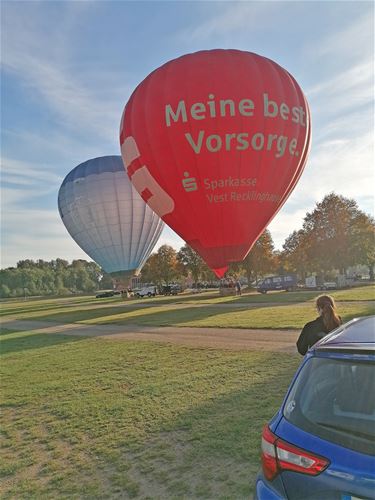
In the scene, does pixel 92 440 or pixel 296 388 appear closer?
pixel 296 388

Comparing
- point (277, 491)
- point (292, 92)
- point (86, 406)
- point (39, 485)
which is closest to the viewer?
point (277, 491)

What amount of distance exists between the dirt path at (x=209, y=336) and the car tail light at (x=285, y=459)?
8138mm

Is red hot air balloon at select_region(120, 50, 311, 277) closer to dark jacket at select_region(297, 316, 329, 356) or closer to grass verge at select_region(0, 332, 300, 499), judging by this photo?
grass verge at select_region(0, 332, 300, 499)

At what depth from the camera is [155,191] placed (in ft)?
64.2

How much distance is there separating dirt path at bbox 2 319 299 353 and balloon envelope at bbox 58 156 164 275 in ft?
76.4

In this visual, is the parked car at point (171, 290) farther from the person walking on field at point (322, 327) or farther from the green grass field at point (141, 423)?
the person walking on field at point (322, 327)

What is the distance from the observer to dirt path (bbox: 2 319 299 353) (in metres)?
11.9

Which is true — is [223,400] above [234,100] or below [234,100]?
below

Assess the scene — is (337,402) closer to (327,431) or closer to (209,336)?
(327,431)

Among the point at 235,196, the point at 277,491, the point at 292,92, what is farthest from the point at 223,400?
the point at 292,92

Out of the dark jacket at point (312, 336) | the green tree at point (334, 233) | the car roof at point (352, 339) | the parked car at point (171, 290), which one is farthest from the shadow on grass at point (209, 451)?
the parked car at point (171, 290)

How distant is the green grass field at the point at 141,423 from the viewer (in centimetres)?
462

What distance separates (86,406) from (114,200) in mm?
35471

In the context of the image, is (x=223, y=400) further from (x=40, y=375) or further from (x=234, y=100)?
(x=234, y=100)
